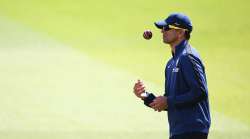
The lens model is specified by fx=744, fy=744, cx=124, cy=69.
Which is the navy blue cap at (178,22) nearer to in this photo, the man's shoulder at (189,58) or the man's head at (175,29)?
the man's head at (175,29)

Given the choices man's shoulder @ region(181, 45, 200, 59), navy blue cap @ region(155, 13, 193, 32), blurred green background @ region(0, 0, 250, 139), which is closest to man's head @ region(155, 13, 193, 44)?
navy blue cap @ region(155, 13, 193, 32)

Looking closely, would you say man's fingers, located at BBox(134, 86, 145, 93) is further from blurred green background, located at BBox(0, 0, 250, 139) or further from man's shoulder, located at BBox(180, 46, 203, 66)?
blurred green background, located at BBox(0, 0, 250, 139)

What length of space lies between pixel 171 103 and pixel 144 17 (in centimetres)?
651

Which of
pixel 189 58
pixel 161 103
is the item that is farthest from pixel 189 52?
pixel 161 103

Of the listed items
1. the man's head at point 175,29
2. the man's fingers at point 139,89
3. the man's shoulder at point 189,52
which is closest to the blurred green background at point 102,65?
the man's fingers at point 139,89

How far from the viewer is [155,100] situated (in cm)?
559

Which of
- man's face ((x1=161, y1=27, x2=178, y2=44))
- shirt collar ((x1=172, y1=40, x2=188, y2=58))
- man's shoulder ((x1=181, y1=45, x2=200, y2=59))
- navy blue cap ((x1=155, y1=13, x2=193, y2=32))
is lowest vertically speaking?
man's shoulder ((x1=181, y1=45, x2=200, y2=59))

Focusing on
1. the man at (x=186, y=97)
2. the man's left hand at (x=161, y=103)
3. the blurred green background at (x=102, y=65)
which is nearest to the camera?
the man at (x=186, y=97)

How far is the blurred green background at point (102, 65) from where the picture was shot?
31.0 ft

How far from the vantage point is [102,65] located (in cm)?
1086

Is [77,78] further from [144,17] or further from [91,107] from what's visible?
[144,17]

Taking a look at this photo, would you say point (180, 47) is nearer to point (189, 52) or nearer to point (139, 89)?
point (189, 52)

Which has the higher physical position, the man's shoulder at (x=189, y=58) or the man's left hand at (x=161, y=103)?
the man's shoulder at (x=189, y=58)

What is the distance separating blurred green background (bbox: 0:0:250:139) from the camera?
944 centimetres
